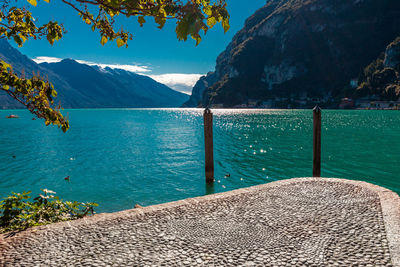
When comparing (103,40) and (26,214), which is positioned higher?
(103,40)

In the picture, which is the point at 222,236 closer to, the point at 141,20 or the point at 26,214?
the point at 141,20

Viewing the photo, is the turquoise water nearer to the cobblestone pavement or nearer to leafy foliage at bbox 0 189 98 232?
leafy foliage at bbox 0 189 98 232

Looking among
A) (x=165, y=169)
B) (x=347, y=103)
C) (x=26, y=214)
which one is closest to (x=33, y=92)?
(x=26, y=214)

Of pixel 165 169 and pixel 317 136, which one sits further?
pixel 165 169

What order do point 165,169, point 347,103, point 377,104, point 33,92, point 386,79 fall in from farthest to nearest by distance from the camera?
point 347,103 → point 386,79 → point 377,104 → point 165,169 → point 33,92

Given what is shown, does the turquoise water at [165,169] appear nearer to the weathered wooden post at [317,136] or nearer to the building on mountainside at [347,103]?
the weathered wooden post at [317,136]

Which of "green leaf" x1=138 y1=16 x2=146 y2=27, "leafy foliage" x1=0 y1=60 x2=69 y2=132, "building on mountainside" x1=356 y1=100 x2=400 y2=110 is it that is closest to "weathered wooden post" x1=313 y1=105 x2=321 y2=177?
"green leaf" x1=138 y1=16 x2=146 y2=27

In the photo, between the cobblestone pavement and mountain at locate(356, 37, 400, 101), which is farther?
mountain at locate(356, 37, 400, 101)

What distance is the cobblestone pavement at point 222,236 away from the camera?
5.04 meters

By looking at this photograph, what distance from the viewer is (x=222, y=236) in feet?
19.9

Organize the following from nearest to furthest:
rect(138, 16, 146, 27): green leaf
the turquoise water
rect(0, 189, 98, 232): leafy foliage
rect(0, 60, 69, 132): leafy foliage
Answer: rect(138, 16, 146, 27): green leaf → rect(0, 60, 69, 132): leafy foliage → rect(0, 189, 98, 232): leafy foliage → the turquoise water

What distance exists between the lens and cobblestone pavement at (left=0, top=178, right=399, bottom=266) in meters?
5.04

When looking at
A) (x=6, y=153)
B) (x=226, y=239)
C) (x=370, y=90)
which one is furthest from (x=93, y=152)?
(x=370, y=90)

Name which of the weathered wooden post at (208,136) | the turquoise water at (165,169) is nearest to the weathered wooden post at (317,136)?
the turquoise water at (165,169)
